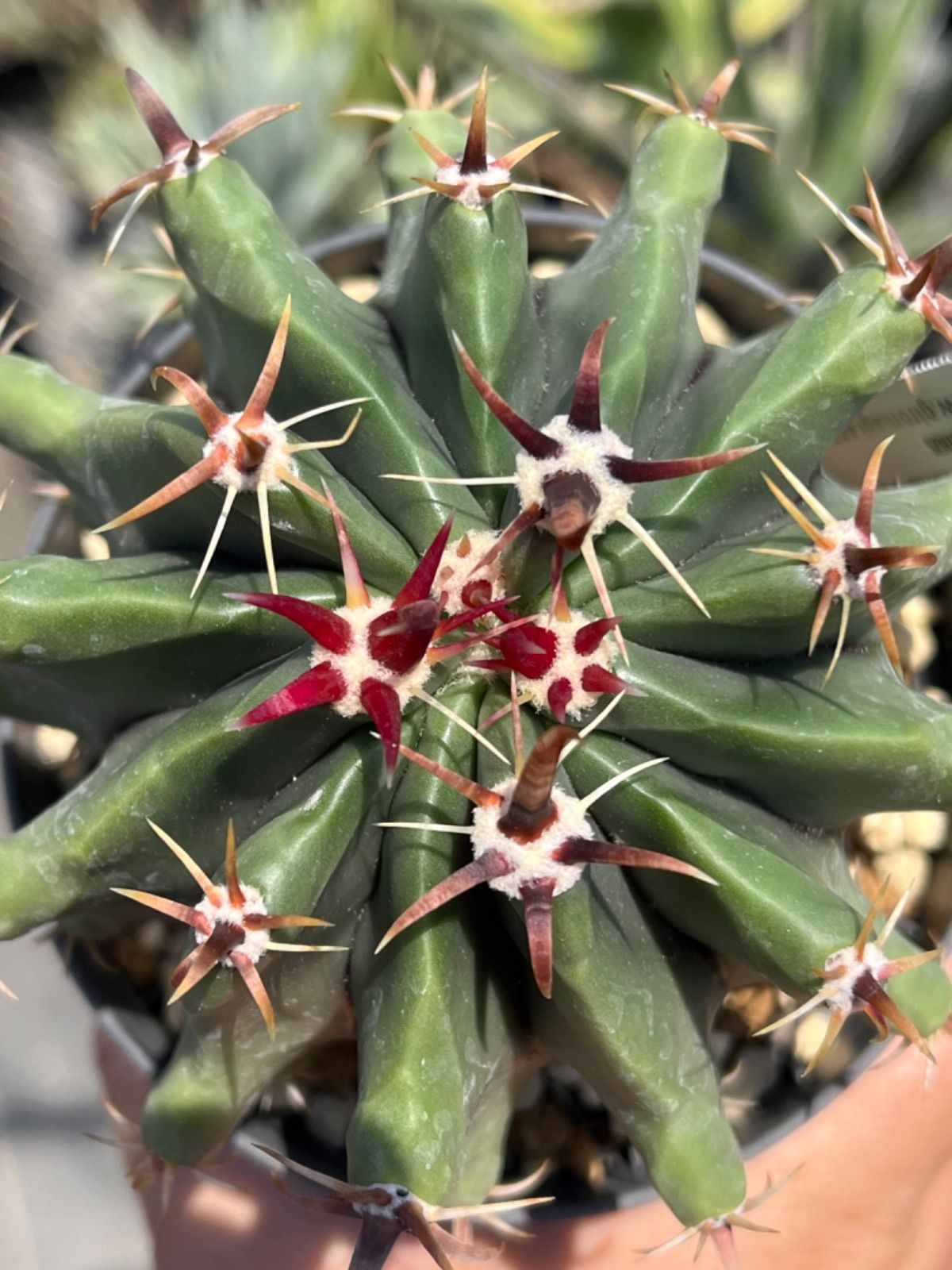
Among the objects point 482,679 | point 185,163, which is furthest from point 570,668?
point 185,163

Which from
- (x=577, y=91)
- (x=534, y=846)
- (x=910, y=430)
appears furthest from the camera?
(x=577, y=91)

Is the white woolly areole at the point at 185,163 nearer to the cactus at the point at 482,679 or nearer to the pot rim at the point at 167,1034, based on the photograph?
the cactus at the point at 482,679

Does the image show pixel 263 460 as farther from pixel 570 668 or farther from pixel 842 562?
pixel 842 562

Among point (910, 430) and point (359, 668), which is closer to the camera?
point (359, 668)

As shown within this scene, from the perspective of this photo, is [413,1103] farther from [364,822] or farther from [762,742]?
[762,742]

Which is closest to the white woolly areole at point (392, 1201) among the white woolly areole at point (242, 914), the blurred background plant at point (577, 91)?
the white woolly areole at point (242, 914)

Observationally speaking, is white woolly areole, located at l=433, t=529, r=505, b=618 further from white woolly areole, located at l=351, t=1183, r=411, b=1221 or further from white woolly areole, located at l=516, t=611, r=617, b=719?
white woolly areole, located at l=351, t=1183, r=411, b=1221

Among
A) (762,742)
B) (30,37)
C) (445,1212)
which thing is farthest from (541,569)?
(30,37)
